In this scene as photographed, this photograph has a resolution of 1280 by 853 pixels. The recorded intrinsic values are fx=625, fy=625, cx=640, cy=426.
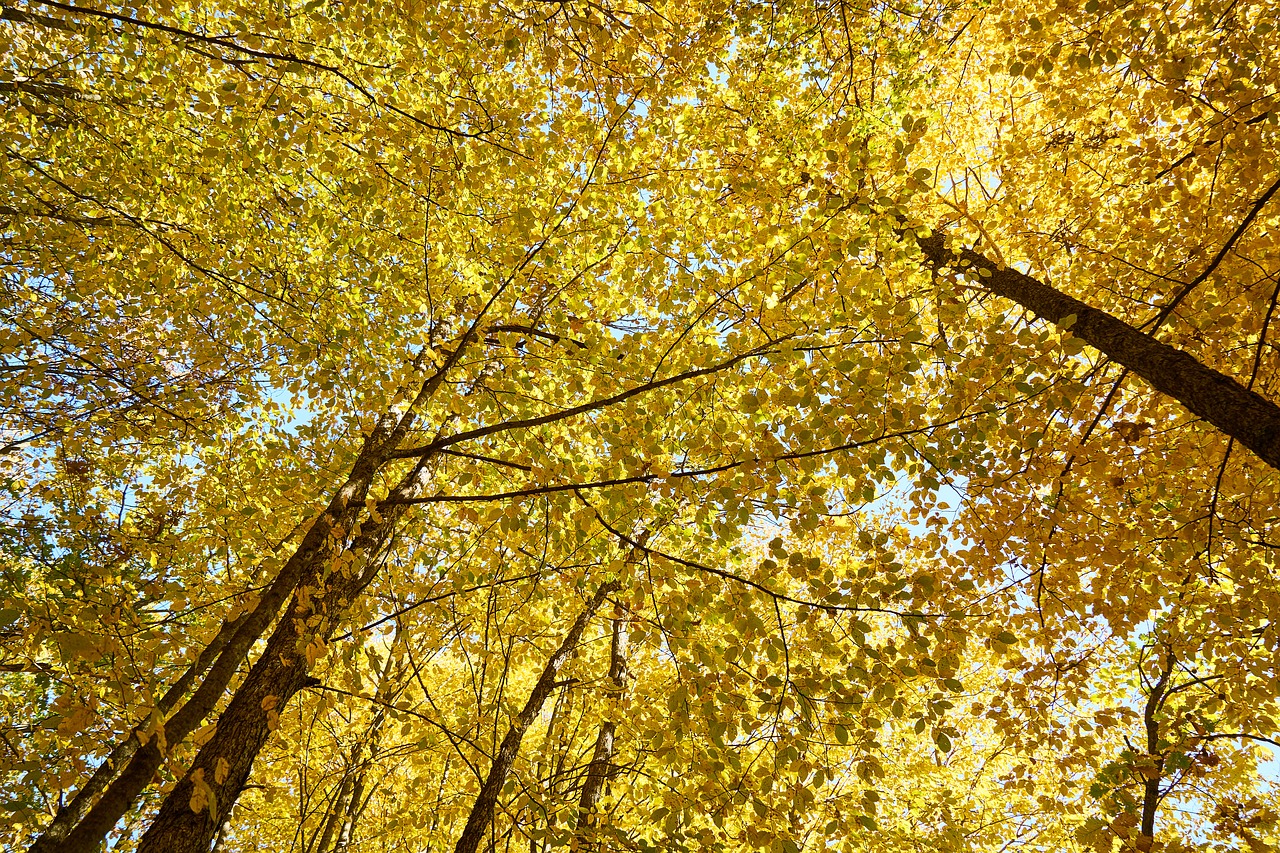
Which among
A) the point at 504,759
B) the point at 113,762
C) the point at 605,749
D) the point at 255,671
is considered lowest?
the point at 113,762

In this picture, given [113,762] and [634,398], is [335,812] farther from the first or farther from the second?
[634,398]

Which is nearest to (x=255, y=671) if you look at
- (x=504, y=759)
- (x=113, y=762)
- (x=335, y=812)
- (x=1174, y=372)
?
(x=113, y=762)

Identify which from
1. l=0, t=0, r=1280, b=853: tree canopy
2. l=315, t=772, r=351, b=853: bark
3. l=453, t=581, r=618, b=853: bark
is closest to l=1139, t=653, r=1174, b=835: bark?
l=0, t=0, r=1280, b=853: tree canopy

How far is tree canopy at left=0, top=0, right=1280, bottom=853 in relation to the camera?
11.8ft

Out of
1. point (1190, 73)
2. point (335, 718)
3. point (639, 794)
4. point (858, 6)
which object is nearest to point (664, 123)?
point (858, 6)

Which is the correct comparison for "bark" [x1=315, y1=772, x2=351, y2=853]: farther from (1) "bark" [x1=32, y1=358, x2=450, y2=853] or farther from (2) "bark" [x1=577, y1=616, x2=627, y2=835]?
(1) "bark" [x1=32, y1=358, x2=450, y2=853]

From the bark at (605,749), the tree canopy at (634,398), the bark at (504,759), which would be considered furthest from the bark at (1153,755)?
the bark at (504,759)

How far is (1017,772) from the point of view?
7.08m

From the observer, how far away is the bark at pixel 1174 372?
3811mm

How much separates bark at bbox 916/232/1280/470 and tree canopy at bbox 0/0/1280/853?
0.03 metres

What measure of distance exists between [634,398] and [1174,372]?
3836mm

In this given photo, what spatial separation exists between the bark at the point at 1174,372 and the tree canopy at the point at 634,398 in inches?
1.3

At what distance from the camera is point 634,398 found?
436 centimetres

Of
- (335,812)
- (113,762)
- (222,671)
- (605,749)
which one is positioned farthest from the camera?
(605,749)
